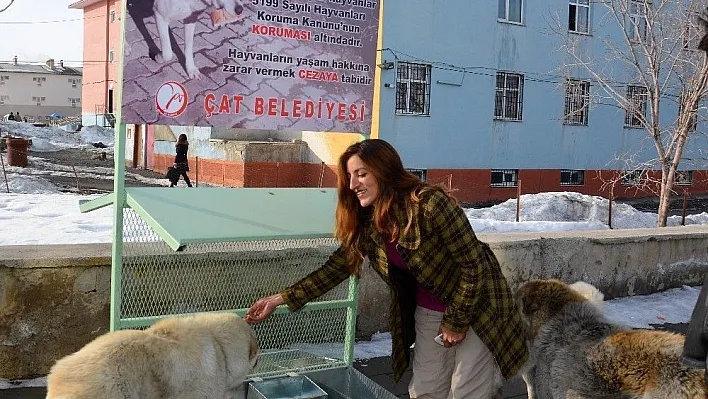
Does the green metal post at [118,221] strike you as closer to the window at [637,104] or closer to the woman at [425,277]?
the woman at [425,277]

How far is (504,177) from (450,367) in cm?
1857

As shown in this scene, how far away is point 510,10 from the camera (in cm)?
2130

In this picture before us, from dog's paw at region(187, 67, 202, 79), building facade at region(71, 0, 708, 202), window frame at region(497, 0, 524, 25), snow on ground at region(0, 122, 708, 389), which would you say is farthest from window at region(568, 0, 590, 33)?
dog's paw at region(187, 67, 202, 79)

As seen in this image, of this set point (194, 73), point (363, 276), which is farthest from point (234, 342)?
point (363, 276)

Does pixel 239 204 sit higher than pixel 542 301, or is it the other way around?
pixel 239 204

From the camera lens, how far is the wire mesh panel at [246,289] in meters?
4.39

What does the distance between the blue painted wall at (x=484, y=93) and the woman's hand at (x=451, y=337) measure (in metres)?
15.2

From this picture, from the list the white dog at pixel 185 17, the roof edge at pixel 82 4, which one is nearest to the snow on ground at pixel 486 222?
the white dog at pixel 185 17

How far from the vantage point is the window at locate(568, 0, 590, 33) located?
2234 cm

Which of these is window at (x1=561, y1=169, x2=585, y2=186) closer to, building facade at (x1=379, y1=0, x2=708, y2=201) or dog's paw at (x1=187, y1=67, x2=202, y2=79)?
building facade at (x1=379, y1=0, x2=708, y2=201)

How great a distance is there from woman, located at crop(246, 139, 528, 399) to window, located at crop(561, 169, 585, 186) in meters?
20.2

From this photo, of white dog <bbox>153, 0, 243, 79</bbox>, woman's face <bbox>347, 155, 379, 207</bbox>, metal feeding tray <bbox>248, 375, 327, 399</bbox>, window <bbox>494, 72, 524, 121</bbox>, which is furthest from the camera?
window <bbox>494, 72, 524, 121</bbox>

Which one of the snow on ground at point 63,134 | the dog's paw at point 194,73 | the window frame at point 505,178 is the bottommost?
the window frame at point 505,178

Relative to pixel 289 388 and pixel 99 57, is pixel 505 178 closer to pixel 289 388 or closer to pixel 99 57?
pixel 289 388
